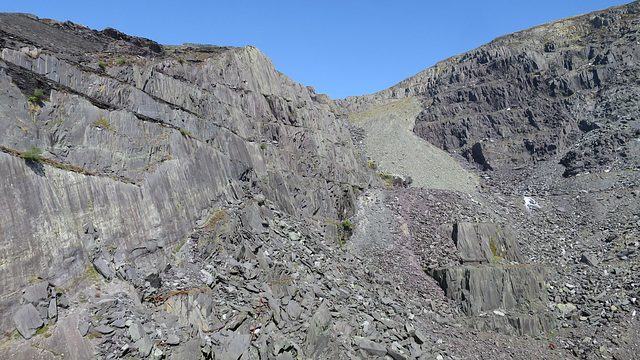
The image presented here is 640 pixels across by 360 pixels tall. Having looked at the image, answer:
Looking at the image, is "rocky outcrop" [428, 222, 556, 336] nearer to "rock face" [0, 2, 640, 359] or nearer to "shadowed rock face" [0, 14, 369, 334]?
"rock face" [0, 2, 640, 359]

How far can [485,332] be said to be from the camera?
26.1 m

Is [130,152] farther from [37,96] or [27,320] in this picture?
[27,320]

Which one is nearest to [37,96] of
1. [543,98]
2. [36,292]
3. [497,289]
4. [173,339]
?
[36,292]

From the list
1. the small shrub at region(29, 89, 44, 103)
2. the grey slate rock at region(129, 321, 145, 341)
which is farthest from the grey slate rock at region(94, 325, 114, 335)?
the small shrub at region(29, 89, 44, 103)

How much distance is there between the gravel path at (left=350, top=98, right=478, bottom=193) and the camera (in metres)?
53.3

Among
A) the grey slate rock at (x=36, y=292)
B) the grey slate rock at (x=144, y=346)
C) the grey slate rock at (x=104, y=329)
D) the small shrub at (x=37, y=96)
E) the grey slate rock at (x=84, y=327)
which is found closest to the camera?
the grey slate rock at (x=36, y=292)

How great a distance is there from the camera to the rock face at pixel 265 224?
14.8m

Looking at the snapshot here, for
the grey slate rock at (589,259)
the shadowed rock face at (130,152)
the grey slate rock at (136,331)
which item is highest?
the shadowed rock face at (130,152)

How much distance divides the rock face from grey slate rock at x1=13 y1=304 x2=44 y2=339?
55 mm

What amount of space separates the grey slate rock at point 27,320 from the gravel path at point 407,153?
44056 mm

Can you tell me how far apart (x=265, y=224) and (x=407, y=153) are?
129 ft

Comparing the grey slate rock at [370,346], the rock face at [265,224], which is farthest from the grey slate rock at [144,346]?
the grey slate rock at [370,346]

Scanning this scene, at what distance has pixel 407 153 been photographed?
60406 millimetres

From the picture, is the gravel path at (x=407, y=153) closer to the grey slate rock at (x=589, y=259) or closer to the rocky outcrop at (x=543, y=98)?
the rocky outcrop at (x=543, y=98)
